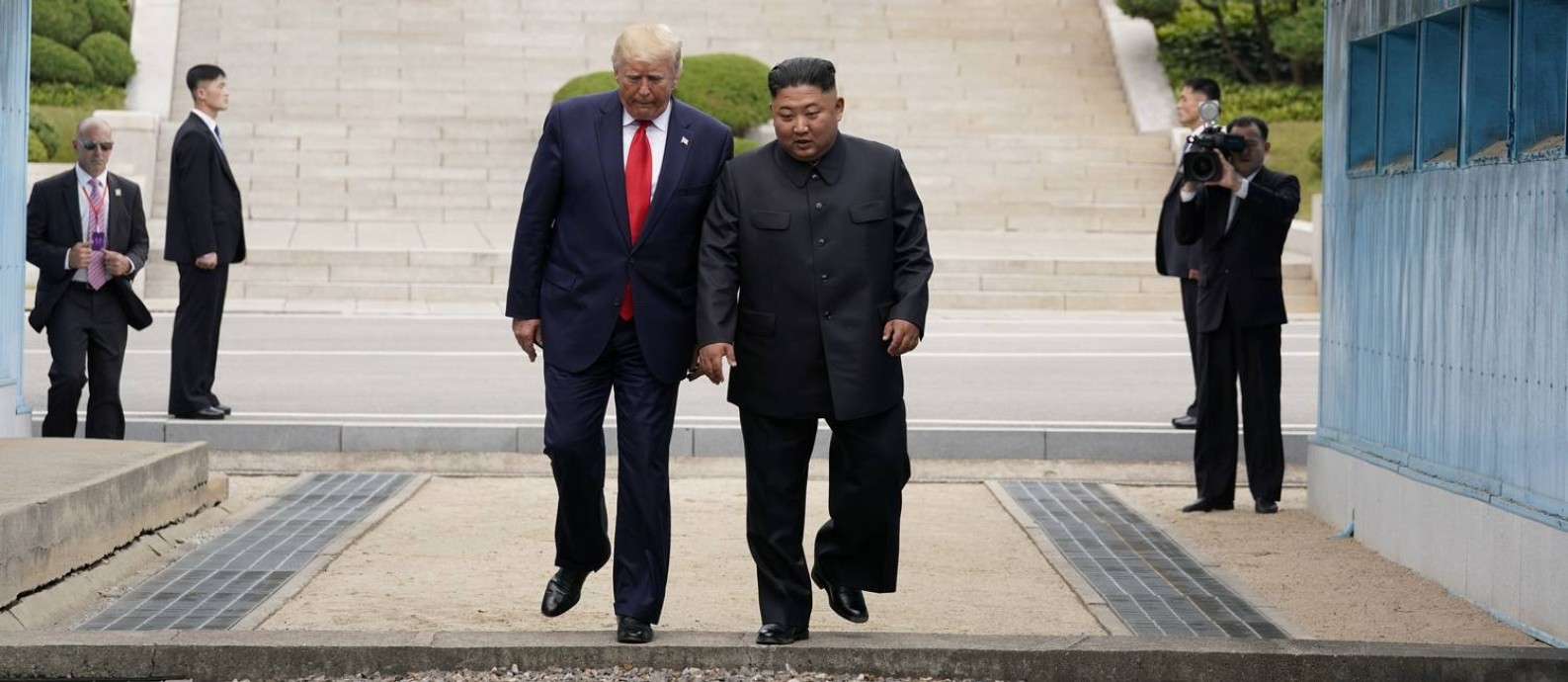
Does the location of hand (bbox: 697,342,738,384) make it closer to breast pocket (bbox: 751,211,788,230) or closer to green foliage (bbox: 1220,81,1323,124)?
breast pocket (bbox: 751,211,788,230)

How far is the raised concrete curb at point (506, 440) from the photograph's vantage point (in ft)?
35.6

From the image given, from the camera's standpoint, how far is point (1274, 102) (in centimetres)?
3050

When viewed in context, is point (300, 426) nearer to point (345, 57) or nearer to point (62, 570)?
point (62, 570)

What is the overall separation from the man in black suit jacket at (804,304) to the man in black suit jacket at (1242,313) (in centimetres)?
353

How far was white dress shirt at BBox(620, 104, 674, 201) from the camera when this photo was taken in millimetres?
6230

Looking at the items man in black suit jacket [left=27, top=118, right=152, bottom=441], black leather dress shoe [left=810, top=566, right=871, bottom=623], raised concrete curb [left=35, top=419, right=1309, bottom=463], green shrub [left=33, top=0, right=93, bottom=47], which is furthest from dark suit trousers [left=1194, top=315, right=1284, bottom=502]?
green shrub [left=33, top=0, right=93, bottom=47]

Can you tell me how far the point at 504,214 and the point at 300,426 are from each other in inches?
567

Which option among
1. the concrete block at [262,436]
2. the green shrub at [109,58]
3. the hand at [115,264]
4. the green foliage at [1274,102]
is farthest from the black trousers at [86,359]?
the green foliage at [1274,102]

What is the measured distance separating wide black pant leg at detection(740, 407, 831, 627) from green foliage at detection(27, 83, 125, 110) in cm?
2431

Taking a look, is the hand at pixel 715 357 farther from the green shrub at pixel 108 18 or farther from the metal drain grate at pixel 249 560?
the green shrub at pixel 108 18


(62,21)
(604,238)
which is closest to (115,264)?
(604,238)

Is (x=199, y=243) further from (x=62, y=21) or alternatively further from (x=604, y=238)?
(x=62, y=21)

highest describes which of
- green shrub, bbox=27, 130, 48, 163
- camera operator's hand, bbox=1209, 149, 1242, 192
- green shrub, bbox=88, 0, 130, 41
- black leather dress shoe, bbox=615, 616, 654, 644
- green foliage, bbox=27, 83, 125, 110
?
green shrub, bbox=88, 0, 130, 41

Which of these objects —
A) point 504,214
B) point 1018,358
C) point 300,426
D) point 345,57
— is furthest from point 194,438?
point 345,57
